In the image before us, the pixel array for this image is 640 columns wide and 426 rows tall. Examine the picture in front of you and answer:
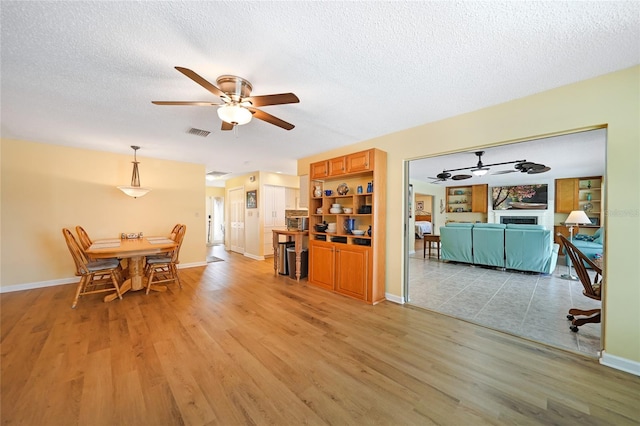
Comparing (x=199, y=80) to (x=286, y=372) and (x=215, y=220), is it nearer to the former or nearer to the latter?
(x=286, y=372)

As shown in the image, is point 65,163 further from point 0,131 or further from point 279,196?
point 279,196

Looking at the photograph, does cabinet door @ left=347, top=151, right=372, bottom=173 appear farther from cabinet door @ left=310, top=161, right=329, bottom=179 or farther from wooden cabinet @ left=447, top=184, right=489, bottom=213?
wooden cabinet @ left=447, top=184, right=489, bottom=213

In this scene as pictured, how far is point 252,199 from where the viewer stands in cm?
708

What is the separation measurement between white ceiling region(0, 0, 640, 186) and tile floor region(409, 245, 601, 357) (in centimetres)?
249

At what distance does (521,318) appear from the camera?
2.90 meters

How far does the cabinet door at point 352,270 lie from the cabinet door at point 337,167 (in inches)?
47.2

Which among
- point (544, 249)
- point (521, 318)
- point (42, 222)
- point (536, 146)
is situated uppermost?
point (536, 146)

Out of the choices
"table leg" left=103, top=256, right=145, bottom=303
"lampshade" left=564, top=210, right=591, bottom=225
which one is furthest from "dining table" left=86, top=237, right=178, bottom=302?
"lampshade" left=564, top=210, right=591, bottom=225

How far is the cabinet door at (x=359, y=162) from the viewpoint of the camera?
3495mm

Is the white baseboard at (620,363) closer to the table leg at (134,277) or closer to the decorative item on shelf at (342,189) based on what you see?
the decorative item on shelf at (342,189)

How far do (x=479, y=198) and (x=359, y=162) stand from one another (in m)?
7.13

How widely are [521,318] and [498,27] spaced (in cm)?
310

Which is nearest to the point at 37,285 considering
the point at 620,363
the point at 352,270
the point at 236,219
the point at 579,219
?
the point at 236,219

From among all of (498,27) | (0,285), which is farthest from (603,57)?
(0,285)
